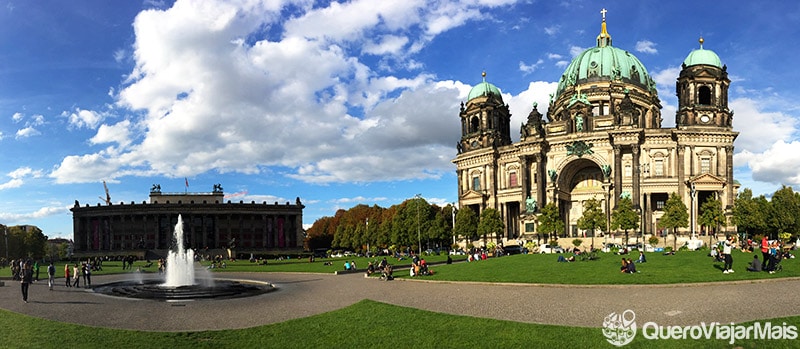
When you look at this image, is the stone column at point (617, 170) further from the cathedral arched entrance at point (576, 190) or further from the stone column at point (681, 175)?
the stone column at point (681, 175)

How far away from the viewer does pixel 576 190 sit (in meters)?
94.8

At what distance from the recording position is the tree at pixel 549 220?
82.1 m

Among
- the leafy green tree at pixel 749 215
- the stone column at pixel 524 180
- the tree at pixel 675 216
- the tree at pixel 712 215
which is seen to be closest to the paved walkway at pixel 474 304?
the tree at pixel 675 216

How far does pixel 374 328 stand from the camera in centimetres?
2056

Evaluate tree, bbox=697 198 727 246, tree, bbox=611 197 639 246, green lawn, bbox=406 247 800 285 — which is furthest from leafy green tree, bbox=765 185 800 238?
green lawn, bbox=406 247 800 285

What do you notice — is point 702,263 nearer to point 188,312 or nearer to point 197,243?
point 188,312

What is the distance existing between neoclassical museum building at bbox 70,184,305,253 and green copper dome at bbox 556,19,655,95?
7741cm

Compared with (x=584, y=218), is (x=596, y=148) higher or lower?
higher

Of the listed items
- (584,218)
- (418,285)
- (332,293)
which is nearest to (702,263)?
(418,285)

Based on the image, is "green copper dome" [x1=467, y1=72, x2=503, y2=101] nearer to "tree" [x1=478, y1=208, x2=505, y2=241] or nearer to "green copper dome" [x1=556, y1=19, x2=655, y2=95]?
"green copper dome" [x1=556, y1=19, x2=655, y2=95]

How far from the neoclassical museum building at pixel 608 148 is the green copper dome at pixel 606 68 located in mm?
196

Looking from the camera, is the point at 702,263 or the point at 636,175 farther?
the point at 636,175

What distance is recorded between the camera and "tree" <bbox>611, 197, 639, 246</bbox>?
76625 mm

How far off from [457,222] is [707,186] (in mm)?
37511
